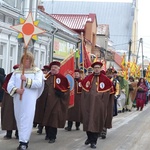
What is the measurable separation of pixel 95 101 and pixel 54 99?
2.97 feet

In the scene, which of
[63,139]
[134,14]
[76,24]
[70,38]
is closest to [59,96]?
[63,139]

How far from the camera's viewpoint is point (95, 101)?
9.71m

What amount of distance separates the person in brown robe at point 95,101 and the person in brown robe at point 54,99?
1.57ft

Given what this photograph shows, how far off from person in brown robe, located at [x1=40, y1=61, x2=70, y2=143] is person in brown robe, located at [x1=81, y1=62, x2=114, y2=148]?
48cm

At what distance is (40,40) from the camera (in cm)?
2433

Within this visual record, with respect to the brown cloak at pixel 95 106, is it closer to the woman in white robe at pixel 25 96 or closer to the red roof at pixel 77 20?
the woman in white robe at pixel 25 96

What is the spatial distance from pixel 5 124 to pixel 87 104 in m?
1.87

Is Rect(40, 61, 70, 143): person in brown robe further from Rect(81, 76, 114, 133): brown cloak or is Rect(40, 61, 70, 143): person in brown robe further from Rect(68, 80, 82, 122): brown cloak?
Rect(68, 80, 82, 122): brown cloak

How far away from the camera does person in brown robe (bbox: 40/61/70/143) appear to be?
9.86 m

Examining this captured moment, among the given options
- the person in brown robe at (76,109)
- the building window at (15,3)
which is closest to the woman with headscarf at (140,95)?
the building window at (15,3)

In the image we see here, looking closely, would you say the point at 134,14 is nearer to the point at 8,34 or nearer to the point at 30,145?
the point at 8,34

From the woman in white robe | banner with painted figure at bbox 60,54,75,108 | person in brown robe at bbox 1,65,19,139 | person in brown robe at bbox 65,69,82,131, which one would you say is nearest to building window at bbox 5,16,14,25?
person in brown robe at bbox 65,69,82,131

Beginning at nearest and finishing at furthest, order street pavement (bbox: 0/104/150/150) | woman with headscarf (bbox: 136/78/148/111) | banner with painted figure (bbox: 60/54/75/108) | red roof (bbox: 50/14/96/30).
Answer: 1. street pavement (bbox: 0/104/150/150)
2. banner with painted figure (bbox: 60/54/75/108)
3. woman with headscarf (bbox: 136/78/148/111)
4. red roof (bbox: 50/14/96/30)

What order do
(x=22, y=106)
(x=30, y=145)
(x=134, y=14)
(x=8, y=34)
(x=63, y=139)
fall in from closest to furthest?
1. (x=22, y=106)
2. (x=30, y=145)
3. (x=63, y=139)
4. (x=8, y=34)
5. (x=134, y=14)
